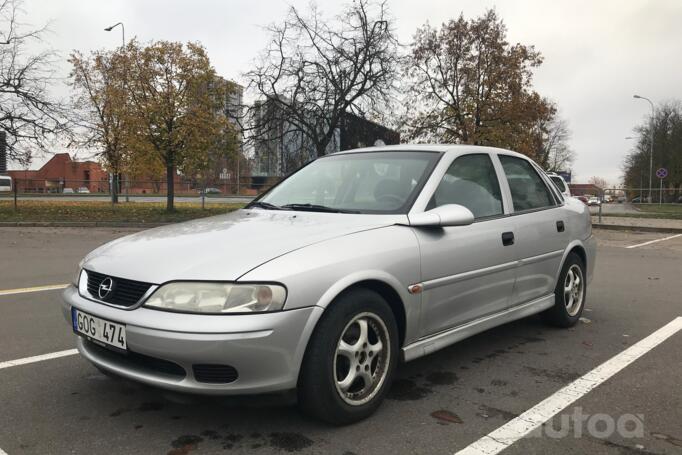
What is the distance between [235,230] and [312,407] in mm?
1108

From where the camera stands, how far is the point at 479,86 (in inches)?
939

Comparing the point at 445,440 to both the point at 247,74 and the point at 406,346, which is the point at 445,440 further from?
the point at 247,74

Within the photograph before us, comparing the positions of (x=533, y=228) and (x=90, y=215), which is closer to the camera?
(x=533, y=228)

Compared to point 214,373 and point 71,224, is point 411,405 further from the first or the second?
point 71,224

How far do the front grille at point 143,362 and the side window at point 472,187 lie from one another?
1783 millimetres

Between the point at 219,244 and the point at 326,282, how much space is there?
65cm

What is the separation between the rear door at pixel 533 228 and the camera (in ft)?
13.5

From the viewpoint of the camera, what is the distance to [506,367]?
153 inches

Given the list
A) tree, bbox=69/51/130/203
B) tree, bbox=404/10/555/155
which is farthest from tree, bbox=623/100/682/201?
tree, bbox=69/51/130/203

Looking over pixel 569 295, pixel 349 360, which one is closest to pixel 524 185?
pixel 569 295

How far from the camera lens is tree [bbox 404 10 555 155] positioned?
2333 centimetres

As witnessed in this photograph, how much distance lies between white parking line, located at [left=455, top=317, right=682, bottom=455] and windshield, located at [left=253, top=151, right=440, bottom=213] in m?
1.35

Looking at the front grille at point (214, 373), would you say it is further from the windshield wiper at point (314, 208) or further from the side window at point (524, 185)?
the side window at point (524, 185)

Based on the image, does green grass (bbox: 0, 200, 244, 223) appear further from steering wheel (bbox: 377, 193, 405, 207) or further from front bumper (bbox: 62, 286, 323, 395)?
front bumper (bbox: 62, 286, 323, 395)
